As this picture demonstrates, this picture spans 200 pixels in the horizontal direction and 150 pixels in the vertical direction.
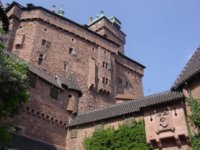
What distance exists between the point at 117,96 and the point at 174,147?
73.4 feet

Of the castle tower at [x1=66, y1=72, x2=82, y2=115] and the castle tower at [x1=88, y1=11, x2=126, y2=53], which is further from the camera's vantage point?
the castle tower at [x1=88, y1=11, x2=126, y2=53]

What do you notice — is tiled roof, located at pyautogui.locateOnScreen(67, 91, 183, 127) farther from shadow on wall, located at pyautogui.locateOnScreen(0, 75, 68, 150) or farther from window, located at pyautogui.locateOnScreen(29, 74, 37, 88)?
window, located at pyautogui.locateOnScreen(29, 74, 37, 88)

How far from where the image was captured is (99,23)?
182 ft

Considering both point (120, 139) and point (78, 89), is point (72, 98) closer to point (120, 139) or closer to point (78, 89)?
point (78, 89)

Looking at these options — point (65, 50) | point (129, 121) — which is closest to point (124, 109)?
point (129, 121)

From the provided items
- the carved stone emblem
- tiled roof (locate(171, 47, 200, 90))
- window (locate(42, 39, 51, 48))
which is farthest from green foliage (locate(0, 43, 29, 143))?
window (locate(42, 39, 51, 48))

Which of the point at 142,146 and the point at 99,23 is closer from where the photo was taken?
the point at 142,146

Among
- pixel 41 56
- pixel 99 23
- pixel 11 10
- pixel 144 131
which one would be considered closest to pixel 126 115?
pixel 144 131

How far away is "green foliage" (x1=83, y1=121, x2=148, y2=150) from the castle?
66 centimetres

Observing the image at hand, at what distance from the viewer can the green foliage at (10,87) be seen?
1227cm

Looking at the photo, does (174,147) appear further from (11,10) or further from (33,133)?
(11,10)

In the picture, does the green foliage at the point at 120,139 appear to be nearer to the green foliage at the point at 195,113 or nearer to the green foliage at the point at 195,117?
the green foliage at the point at 195,117

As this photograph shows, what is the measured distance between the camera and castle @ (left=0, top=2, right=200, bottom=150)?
20.1 m

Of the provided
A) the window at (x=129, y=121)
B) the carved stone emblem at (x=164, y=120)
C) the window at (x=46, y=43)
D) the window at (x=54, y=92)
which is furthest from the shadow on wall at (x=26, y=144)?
the window at (x=46, y=43)
